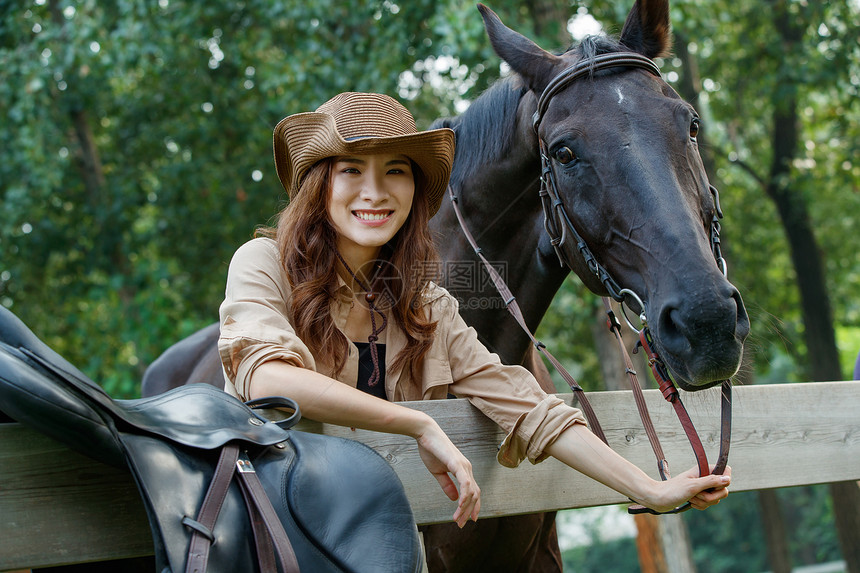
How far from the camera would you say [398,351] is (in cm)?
205

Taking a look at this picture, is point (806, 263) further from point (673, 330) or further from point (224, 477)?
point (224, 477)

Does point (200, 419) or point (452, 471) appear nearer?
point (200, 419)

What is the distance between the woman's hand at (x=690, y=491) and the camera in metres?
1.62

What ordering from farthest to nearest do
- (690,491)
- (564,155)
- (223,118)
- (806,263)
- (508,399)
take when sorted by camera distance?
(806,263)
(223,118)
(564,155)
(508,399)
(690,491)

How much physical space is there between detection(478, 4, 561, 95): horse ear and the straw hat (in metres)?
0.40

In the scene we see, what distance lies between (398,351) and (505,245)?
0.78 m

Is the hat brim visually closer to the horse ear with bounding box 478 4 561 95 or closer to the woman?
the woman

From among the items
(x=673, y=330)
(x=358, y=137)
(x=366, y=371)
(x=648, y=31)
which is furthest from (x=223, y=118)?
(x=673, y=330)

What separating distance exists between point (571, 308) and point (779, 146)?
5.54 meters

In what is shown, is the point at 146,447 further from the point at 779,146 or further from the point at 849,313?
the point at 849,313

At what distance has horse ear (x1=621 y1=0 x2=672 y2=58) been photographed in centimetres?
245

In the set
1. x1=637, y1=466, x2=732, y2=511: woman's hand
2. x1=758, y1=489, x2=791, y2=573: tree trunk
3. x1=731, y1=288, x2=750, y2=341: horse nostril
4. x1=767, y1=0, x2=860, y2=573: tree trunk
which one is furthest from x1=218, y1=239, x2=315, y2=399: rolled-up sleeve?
x1=758, y1=489, x2=791, y2=573: tree trunk

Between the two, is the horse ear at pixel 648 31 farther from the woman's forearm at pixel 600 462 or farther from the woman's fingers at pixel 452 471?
the woman's fingers at pixel 452 471

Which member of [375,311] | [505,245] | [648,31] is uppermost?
[648,31]
